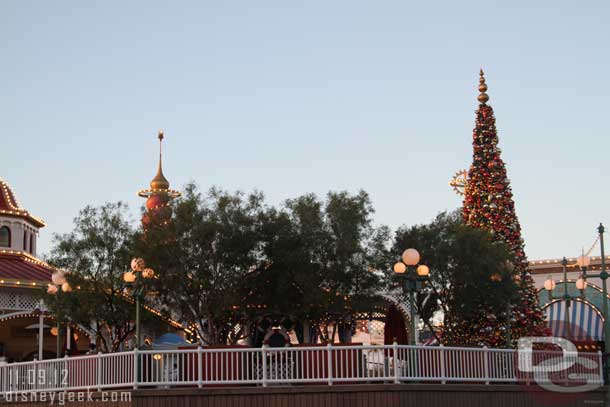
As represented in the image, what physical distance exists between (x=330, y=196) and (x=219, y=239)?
425 cm

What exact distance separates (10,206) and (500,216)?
83.1 ft

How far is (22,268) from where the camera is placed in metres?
44.8

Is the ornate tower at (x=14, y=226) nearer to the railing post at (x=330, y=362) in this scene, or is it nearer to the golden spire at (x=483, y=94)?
the golden spire at (x=483, y=94)

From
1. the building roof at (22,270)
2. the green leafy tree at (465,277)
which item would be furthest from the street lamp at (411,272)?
the building roof at (22,270)

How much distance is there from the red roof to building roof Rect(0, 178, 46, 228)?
7.28 ft

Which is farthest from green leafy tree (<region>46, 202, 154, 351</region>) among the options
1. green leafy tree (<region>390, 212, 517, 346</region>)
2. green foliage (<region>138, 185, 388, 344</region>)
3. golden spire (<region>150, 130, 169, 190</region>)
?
golden spire (<region>150, 130, 169, 190</region>)

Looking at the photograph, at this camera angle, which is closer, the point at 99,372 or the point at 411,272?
Answer: the point at 99,372

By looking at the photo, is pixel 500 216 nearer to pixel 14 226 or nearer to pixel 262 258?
pixel 262 258

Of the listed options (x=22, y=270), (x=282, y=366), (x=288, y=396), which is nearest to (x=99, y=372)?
(x=282, y=366)

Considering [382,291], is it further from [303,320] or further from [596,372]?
[596,372]

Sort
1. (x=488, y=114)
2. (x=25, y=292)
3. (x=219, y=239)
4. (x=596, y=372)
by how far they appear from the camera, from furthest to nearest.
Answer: (x=25, y=292), (x=488, y=114), (x=219, y=239), (x=596, y=372)

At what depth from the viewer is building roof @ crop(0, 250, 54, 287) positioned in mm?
40938

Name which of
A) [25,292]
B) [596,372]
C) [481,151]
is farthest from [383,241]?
[25,292]

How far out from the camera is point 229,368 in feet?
70.9
